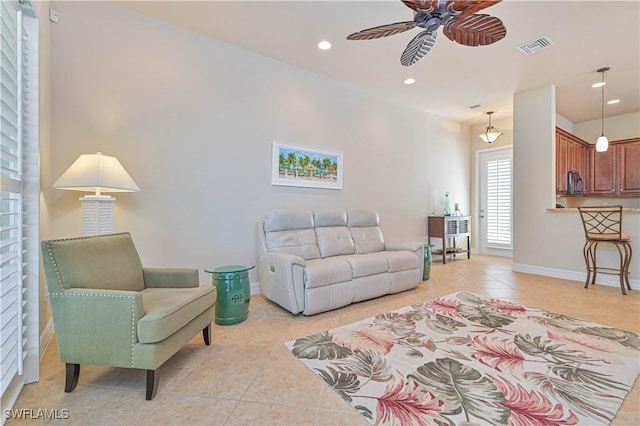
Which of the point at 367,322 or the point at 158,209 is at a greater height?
the point at 158,209

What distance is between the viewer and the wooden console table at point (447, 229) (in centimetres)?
542

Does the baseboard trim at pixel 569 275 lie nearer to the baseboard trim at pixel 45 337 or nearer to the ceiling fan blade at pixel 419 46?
the ceiling fan blade at pixel 419 46

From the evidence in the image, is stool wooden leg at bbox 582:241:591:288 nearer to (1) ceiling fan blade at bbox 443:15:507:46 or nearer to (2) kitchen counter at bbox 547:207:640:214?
(2) kitchen counter at bbox 547:207:640:214

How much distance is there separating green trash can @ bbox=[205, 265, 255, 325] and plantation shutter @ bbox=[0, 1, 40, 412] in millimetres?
1185

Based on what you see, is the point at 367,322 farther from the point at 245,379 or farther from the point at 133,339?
the point at 133,339

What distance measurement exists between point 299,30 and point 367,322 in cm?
310

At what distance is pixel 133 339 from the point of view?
1.58 m

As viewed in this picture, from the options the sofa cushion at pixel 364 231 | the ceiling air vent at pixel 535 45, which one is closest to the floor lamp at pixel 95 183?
the sofa cushion at pixel 364 231

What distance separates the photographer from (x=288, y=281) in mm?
2791

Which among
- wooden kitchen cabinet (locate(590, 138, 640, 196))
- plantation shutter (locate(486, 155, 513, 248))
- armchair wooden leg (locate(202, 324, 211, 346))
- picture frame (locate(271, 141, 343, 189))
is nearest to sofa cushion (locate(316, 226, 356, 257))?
picture frame (locate(271, 141, 343, 189))

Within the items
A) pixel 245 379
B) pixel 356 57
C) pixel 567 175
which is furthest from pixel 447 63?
pixel 245 379

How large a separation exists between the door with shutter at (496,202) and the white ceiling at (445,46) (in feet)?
4.84

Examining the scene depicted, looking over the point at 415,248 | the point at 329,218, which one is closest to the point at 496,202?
the point at 415,248

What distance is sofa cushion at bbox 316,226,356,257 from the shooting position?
3639 millimetres
